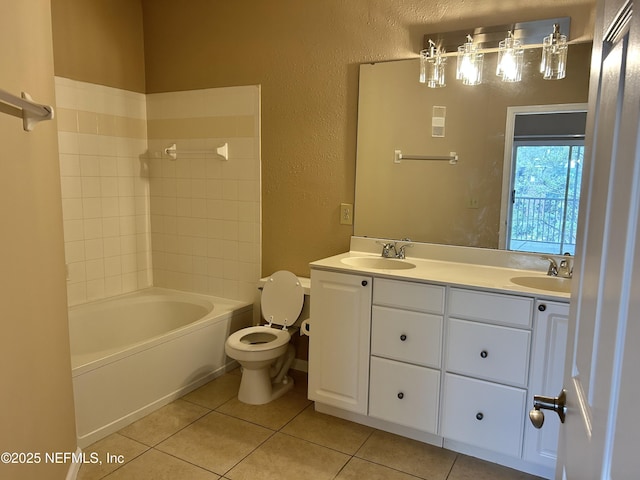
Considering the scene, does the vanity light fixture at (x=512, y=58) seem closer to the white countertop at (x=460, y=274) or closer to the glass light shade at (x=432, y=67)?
the glass light shade at (x=432, y=67)

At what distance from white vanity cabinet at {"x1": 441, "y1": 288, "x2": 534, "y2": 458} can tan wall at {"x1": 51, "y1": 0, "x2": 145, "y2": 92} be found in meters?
2.80

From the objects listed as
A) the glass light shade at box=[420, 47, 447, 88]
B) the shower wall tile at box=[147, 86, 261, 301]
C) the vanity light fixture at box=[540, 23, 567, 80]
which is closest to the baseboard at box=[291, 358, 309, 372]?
the shower wall tile at box=[147, 86, 261, 301]

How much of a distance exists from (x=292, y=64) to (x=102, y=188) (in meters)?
1.61

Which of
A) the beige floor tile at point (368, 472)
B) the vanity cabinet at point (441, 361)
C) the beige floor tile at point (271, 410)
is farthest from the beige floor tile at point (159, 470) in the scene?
the vanity cabinet at point (441, 361)

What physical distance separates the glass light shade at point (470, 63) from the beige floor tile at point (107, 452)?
2.55m

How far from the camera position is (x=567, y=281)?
2.27 metres

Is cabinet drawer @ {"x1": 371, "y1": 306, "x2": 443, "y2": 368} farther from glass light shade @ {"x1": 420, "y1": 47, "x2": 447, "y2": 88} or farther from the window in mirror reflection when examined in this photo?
glass light shade @ {"x1": 420, "y1": 47, "x2": 447, "y2": 88}

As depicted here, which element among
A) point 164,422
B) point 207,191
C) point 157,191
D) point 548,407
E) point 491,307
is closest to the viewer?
point 548,407

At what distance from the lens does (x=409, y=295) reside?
2283 millimetres

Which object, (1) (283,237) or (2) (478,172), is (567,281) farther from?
(1) (283,237)

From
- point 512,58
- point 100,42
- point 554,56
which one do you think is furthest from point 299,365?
point 100,42

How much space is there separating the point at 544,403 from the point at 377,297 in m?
1.41

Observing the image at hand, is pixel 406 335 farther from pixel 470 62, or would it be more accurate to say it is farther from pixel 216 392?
pixel 470 62

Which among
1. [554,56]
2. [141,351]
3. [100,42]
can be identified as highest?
[100,42]
